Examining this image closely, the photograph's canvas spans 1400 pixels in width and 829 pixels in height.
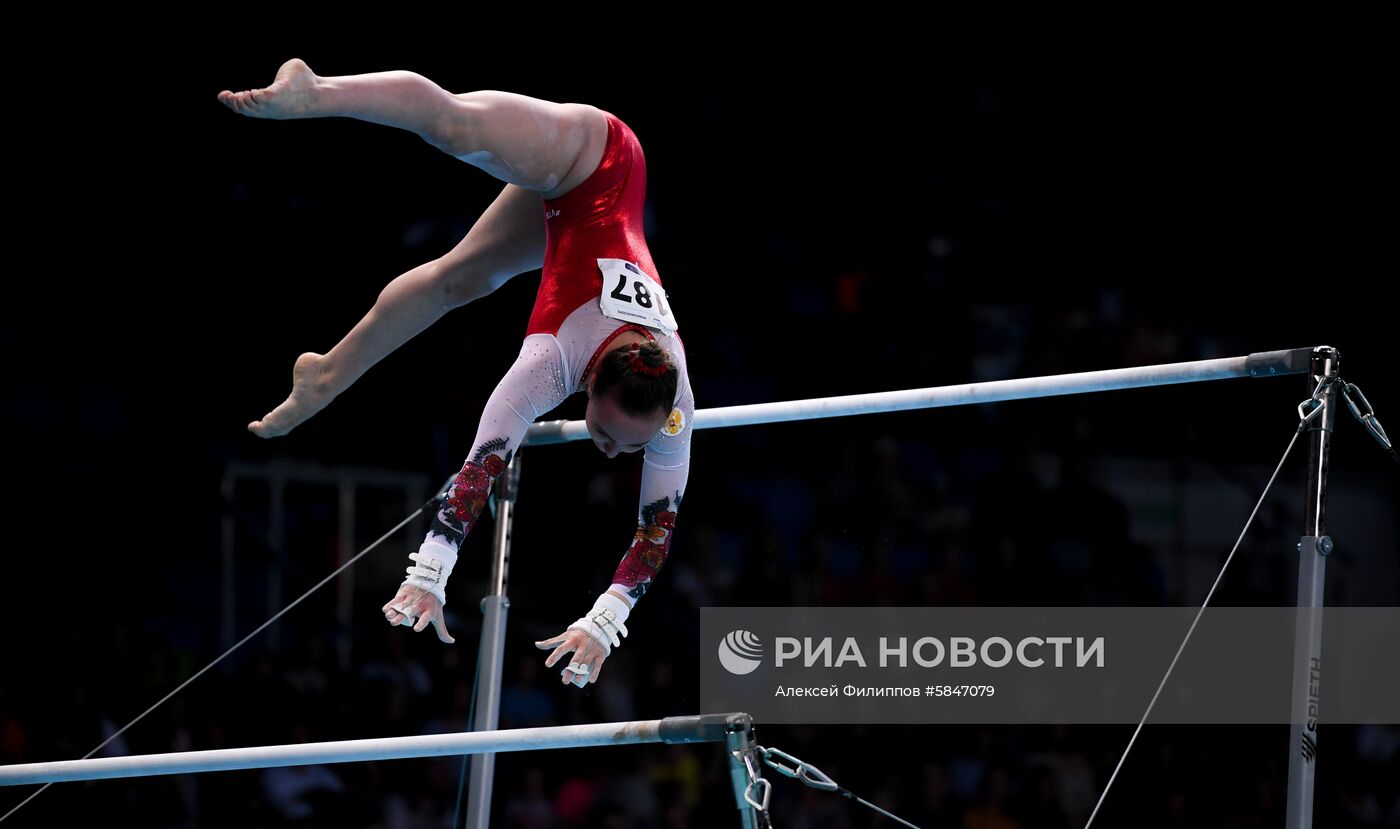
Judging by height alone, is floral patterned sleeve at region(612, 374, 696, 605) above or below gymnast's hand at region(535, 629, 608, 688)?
above

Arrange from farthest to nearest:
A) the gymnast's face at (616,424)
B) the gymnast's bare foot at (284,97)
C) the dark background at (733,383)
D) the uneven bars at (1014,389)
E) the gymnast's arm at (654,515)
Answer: the dark background at (733,383) → the uneven bars at (1014,389) → the gymnast's arm at (654,515) → the gymnast's face at (616,424) → the gymnast's bare foot at (284,97)

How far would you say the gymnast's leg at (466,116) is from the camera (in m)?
3.01

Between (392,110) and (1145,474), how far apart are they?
6.33 meters

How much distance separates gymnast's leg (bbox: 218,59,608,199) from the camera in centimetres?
301

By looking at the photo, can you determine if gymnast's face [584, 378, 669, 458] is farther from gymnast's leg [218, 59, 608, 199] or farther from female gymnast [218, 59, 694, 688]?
gymnast's leg [218, 59, 608, 199]

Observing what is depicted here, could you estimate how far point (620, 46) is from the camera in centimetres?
888

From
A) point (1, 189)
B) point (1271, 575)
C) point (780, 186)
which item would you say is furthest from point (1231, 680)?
point (1, 189)

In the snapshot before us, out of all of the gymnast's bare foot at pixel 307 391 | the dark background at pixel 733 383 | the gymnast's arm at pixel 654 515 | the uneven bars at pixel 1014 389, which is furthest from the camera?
the dark background at pixel 733 383

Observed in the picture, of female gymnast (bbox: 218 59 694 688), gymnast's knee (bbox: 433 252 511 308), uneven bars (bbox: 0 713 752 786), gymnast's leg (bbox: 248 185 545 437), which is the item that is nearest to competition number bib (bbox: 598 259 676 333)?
female gymnast (bbox: 218 59 694 688)

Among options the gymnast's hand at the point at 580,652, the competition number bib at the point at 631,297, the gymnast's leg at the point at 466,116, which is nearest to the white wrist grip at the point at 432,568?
the gymnast's hand at the point at 580,652

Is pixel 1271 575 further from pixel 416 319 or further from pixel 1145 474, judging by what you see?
pixel 416 319

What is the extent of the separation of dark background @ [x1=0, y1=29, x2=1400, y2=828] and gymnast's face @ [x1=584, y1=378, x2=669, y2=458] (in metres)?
1.70

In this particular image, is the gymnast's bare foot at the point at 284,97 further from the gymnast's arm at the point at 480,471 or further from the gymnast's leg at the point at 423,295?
the gymnast's leg at the point at 423,295

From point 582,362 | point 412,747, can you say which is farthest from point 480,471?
point 412,747
